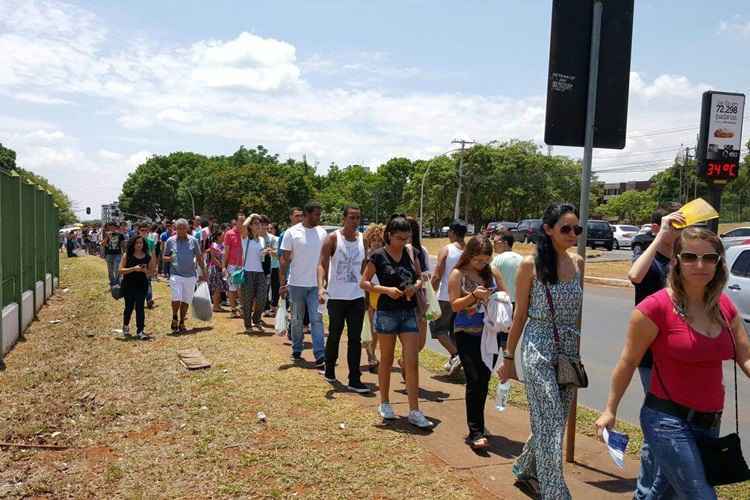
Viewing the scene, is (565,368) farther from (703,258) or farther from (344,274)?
(344,274)

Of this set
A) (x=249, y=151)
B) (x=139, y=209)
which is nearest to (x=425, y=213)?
(x=249, y=151)

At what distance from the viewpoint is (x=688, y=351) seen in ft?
9.80

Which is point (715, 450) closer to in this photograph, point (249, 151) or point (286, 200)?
point (286, 200)

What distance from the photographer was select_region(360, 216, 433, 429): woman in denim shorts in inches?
218

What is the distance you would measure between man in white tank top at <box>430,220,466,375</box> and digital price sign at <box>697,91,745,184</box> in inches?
371

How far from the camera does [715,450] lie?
116 inches

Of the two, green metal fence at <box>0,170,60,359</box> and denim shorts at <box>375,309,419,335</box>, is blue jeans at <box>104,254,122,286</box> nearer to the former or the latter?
green metal fence at <box>0,170,60,359</box>

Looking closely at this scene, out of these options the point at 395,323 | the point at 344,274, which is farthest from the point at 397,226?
the point at 344,274

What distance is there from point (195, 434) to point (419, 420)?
5.90 feet

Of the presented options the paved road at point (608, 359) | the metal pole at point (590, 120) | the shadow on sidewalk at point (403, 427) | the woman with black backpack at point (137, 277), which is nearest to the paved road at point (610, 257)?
the paved road at point (608, 359)

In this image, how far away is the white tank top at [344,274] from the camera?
6859 mm

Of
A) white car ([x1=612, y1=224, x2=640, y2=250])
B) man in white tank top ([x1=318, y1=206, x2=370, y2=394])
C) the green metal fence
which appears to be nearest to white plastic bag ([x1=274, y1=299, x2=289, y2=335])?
man in white tank top ([x1=318, y1=206, x2=370, y2=394])

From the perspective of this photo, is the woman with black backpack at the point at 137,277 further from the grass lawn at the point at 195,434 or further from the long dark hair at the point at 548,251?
the long dark hair at the point at 548,251

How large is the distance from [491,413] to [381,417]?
3.56 ft
